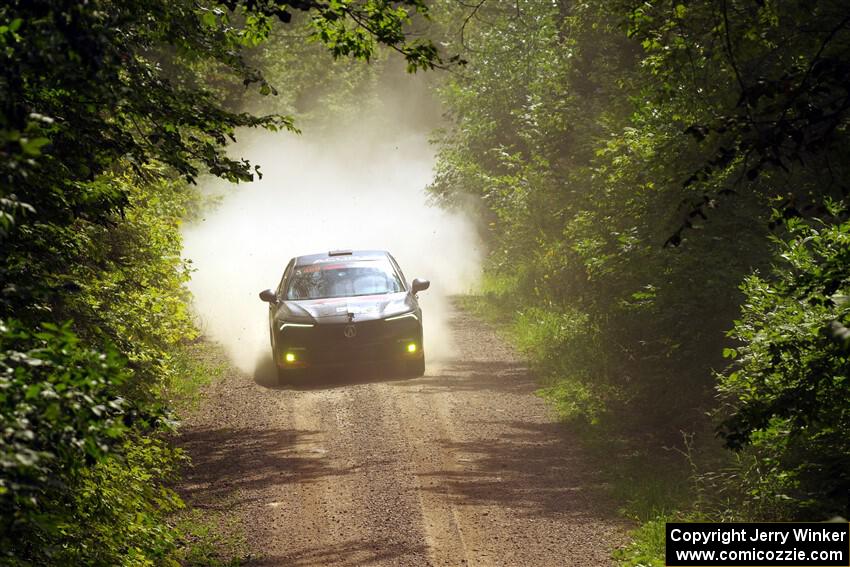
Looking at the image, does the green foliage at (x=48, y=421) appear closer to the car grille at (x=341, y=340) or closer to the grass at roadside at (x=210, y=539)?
the grass at roadside at (x=210, y=539)

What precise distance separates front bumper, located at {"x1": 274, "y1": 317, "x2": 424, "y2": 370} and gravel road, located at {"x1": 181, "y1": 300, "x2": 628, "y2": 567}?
1.63ft

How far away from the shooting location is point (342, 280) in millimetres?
15766

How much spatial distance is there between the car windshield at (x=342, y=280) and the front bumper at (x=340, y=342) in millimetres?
891

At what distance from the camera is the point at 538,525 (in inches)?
341

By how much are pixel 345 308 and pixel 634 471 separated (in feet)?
19.3

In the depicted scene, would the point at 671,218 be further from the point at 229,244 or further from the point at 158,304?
the point at 229,244

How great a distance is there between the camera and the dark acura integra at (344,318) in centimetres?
1459

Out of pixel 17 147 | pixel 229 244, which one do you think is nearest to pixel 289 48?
pixel 229 244

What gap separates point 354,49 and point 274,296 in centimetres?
844

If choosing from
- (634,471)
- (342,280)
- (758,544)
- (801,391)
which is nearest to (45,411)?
(801,391)

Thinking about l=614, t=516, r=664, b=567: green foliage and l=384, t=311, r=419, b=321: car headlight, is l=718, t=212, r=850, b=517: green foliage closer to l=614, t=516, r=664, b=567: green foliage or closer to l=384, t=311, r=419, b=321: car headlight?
l=614, t=516, r=664, b=567: green foliage

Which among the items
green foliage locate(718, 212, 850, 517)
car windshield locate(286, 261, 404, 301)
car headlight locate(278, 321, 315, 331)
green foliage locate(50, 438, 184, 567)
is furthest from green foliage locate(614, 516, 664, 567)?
car windshield locate(286, 261, 404, 301)

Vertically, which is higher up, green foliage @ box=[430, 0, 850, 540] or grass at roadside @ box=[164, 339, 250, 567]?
green foliage @ box=[430, 0, 850, 540]

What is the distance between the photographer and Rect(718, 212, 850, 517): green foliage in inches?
222
